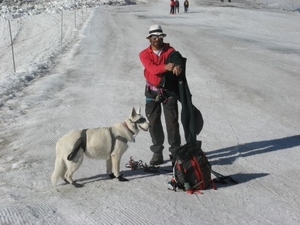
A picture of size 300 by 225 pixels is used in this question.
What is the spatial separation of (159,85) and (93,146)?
4.34 ft

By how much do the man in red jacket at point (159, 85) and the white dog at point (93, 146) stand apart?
1.90 ft

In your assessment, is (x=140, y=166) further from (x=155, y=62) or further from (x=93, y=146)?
(x=155, y=62)

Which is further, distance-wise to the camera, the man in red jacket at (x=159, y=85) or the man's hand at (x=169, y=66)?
the man in red jacket at (x=159, y=85)

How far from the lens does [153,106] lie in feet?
20.5

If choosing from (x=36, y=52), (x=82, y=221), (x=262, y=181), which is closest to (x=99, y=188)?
(x=82, y=221)

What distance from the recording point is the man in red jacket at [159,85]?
228 inches

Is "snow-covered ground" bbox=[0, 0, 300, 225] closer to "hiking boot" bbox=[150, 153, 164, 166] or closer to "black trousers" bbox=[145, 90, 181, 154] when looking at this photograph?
"hiking boot" bbox=[150, 153, 164, 166]

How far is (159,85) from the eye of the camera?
5.98 meters

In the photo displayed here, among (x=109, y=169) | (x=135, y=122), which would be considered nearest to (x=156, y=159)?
(x=109, y=169)

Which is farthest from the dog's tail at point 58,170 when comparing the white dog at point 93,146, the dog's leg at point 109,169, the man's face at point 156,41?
the man's face at point 156,41

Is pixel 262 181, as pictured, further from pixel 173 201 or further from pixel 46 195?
pixel 46 195

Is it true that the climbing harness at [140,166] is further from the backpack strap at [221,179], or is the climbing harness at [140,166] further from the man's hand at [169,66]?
the man's hand at [169,66]

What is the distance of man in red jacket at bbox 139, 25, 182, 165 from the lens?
19.0 ft

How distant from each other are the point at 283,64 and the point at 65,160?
12.1 meters
